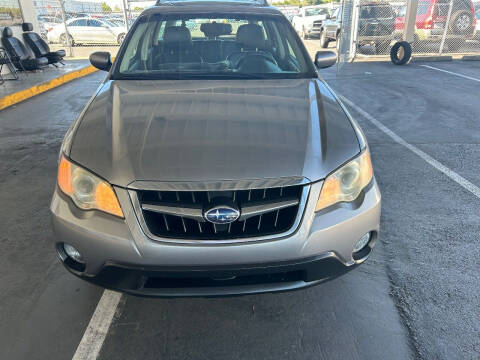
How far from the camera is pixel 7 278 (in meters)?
2.53

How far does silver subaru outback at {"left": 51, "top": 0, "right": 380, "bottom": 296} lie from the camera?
1.75 meters

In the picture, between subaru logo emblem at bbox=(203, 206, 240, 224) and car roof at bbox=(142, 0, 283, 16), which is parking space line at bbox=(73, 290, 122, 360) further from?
car roof at bbox=(142, 0, 283, 16)

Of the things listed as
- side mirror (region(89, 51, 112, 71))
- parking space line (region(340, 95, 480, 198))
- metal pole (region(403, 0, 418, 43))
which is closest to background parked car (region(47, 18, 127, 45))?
metal pole (region(403, 0, 418, 43))

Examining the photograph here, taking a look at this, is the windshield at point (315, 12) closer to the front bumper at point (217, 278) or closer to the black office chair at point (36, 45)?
the black office chair at point (36, 45)

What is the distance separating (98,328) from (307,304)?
3.84ft

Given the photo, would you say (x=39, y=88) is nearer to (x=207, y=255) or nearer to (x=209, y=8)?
(x=209, y=8)

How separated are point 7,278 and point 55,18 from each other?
929 inches

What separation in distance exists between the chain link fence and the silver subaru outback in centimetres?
1098

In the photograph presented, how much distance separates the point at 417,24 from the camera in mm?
12914

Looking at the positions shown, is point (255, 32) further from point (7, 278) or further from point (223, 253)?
point (7, 278)

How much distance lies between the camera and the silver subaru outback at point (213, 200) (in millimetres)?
1749

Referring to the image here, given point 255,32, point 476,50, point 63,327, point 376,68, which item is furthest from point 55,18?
point 63,327

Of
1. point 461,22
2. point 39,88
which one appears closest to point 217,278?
point 39,88

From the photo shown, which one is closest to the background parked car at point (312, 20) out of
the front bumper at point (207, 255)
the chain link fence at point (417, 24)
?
the chain link fence at point (417, 24)
